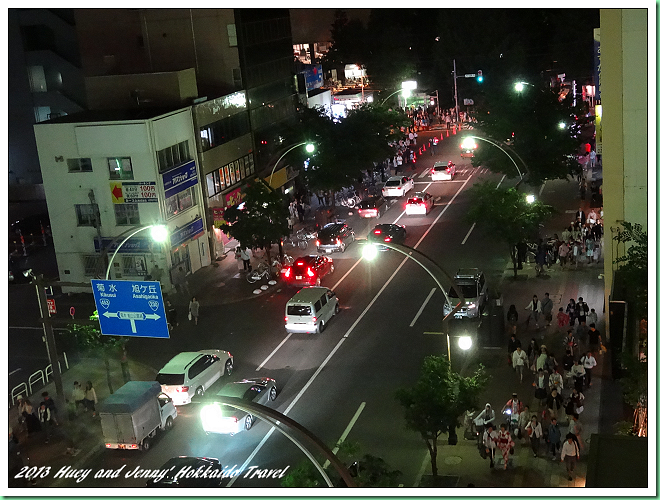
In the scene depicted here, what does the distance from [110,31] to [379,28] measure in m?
60.9

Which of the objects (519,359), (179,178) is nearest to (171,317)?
(179,178)

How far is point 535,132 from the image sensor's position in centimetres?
5344

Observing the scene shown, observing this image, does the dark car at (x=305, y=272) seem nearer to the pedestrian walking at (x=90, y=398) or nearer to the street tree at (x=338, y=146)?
the pedestrian walking at (x=90, y=398)

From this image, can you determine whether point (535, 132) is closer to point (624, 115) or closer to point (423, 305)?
point (423, 305)

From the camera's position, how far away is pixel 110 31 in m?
58.3

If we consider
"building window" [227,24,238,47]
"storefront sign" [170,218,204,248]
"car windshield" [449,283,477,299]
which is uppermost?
"building window" [227,24,238,47]

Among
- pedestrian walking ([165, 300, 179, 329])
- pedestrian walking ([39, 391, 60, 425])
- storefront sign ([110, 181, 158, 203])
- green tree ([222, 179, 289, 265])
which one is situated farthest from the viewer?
green tree ([222, 179, 289, 265])

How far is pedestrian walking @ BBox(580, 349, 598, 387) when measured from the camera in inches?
1116

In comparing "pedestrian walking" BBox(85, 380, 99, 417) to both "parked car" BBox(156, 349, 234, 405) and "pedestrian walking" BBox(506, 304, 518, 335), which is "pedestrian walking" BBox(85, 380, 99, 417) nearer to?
"parked car" BBox(156, 349, 234, 405)

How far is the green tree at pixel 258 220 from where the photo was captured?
44.3 meters

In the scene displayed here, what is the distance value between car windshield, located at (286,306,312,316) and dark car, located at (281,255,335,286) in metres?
6.22

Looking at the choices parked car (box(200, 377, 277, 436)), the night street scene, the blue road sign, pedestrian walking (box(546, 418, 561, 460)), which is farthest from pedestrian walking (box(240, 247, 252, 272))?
pedestrian walking (box(546, 418, 561, 460))

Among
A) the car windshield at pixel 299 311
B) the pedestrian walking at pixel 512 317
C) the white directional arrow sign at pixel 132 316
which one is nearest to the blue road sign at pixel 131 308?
the white directional arrow sign at pixel 132 316

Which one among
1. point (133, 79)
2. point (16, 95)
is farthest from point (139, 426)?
point (16, 95)
